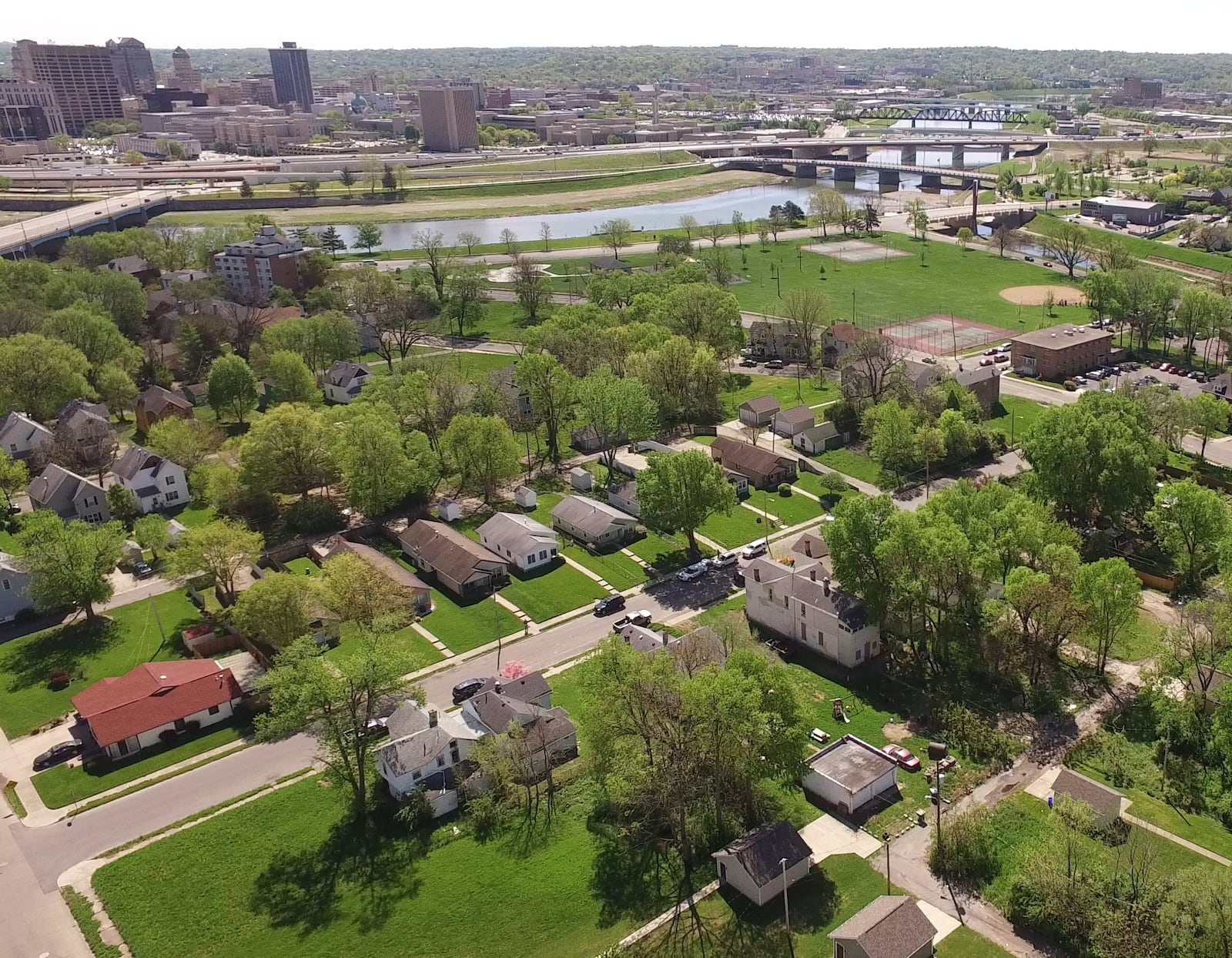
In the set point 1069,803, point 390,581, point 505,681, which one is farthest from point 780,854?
point 390,581

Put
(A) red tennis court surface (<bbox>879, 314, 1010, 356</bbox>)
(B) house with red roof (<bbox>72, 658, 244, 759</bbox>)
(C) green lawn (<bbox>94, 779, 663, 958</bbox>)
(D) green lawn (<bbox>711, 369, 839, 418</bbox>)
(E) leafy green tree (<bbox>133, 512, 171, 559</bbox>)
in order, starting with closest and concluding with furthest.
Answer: (C) green lawn (<bbox>94, 779, 663, 958</bbox>) < (B) house with red roof (<bbox>72, 658, 244, 759</bbox>) < (E) leafy green tree (<bbox>133, 512, 171, 559</bbox>) < (D) green lawn (<bbox>711, 369, 839, 418</bbox>) < (A) red tennis court surface (<bbox>879, 314, 1010, 356</bbox>)

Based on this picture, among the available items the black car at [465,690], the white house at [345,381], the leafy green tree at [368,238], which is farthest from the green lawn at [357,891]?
the leafy green tree at [368,238]

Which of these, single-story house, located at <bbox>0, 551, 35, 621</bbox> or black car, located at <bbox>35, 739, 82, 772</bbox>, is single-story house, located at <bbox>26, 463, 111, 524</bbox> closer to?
single-story house, located at <bbox>0, 551, 35, 621</bbox>

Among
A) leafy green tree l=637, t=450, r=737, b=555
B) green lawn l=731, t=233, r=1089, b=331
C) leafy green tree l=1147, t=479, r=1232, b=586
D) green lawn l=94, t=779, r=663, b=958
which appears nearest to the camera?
green lawn l=94, t=779, r=663, b=958

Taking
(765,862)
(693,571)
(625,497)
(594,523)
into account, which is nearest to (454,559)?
(594,523)

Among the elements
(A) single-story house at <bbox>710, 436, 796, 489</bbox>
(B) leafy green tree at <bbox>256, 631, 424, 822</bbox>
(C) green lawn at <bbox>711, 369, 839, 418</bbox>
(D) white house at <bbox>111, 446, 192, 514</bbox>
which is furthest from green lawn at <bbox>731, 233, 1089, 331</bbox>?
(B) leafy green tree at <bbox>256, 631, 424, 822</bbox>

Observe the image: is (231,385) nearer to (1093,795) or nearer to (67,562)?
(67,562)

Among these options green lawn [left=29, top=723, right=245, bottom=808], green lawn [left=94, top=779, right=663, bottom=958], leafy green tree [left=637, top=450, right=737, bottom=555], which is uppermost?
leafy green tree [left=637, top=450, right=737, bottom=555]

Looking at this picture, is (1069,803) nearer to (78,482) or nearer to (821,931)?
(821,931)
